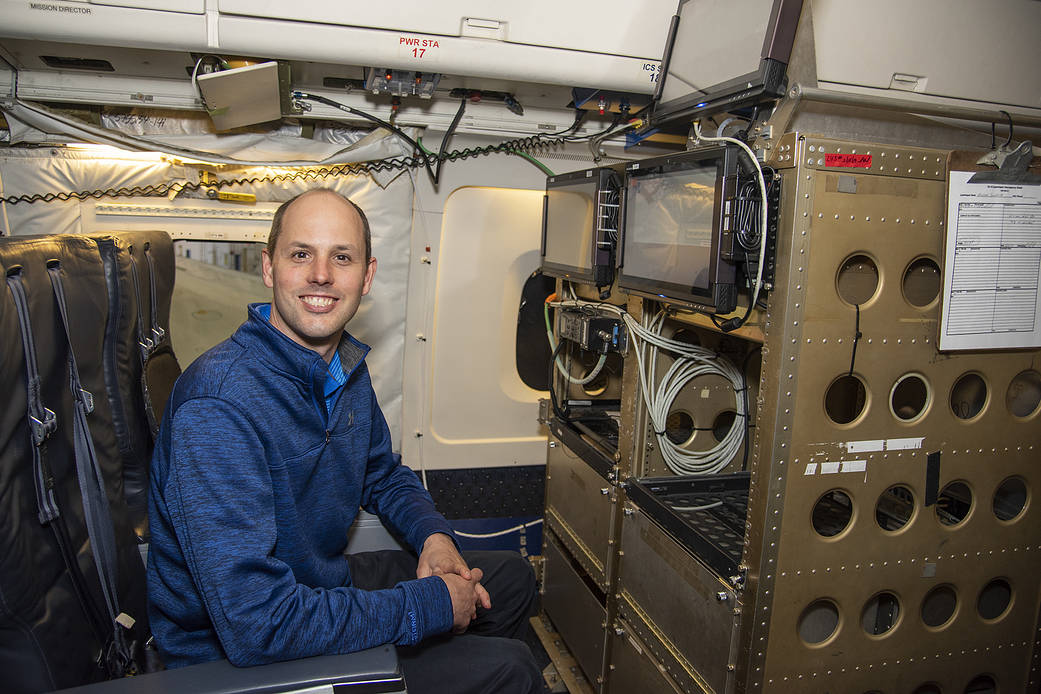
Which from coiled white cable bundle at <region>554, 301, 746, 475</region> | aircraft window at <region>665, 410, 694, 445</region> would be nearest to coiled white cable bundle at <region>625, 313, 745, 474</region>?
coiled white cable bundle at <region>554, 301, 746, 475</region>

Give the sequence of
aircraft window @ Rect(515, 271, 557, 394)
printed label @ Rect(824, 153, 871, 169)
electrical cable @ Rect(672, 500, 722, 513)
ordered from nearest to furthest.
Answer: printed label @ Rect(824, 153, 871, 169) → electrical cable @ Rect(672, 500, 722, 513) → aircraft window @ Rect(515, 271, 557, 394)

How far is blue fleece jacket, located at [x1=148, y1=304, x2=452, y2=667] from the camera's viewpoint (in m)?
1.51

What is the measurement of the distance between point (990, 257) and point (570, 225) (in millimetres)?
1599

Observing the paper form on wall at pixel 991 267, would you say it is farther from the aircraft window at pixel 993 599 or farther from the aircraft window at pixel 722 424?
the aircraft window at pixel 722 424

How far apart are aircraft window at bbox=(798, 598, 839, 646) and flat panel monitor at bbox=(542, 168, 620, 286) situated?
1328 millimetres

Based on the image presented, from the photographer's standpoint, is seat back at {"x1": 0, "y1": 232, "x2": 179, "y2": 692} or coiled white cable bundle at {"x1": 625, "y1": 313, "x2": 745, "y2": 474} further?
coiled white cable bundle at {"x1": 625, "y1": 313, "x2": 745, "y2": 474}

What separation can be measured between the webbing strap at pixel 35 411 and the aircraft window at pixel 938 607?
247 cm

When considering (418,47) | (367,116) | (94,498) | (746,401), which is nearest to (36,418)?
(94,498)

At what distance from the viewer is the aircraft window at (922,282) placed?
1936mm

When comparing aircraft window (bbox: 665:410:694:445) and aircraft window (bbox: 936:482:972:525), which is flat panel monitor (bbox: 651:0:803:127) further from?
aircraft window (bbox: 936:482:972:525)

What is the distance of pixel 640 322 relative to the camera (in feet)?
8.49

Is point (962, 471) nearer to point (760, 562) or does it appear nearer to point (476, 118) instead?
point (760, 562)

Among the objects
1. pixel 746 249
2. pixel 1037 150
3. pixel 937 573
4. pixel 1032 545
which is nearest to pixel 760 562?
pixel 937 573

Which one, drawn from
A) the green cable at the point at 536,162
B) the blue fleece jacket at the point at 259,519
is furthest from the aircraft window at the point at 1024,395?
the green cable at the point at 536,162
